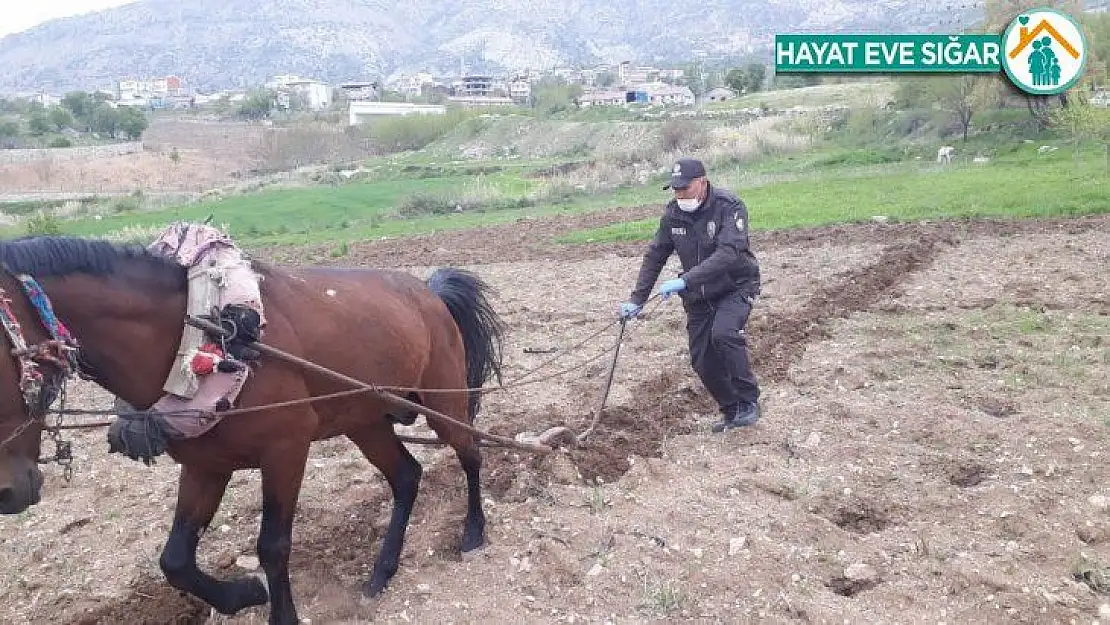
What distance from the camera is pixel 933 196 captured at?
62.5 feet

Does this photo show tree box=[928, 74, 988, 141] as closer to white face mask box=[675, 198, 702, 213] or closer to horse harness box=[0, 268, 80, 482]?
white face mask box=[675, 198, 702, 213]

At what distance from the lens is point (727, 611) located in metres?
4.29

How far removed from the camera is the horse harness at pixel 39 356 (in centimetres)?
317

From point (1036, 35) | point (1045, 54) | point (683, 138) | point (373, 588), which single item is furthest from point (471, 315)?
point (683, 138)

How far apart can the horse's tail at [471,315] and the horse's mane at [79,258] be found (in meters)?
1.82

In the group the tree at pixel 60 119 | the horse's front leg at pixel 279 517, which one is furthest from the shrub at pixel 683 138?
the tree at pixel 60 119

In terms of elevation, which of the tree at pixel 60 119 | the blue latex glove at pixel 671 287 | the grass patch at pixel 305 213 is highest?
the tree at pixel 60 119

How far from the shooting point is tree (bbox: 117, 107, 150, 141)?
9238 centimetres

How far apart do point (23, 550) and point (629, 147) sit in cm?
5445

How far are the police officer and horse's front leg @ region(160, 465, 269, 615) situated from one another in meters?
3.03

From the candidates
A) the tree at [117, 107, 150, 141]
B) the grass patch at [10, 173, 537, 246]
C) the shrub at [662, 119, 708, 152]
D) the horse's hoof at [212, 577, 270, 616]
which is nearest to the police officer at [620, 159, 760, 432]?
the horse's hoof at [212, 577, 270, 616]

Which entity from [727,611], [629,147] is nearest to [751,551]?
[727,611]

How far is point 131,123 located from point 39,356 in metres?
100

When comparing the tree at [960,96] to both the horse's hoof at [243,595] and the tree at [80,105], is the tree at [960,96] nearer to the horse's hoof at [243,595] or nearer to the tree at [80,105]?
the horse's hoof at [243,595]
